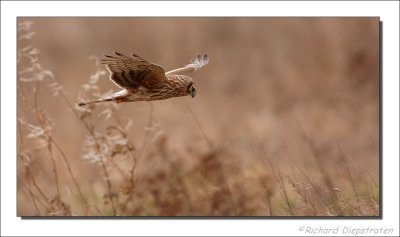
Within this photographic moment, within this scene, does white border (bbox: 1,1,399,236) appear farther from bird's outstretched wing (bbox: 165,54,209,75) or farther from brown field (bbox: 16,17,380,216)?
bird's outstretched wing (bbox: 165,54,209,75)

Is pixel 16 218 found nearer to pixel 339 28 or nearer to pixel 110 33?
pixel 110 33

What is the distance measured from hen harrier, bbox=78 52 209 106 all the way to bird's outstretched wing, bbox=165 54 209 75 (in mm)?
301

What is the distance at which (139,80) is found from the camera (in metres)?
7.71

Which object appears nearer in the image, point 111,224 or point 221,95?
point 111,224

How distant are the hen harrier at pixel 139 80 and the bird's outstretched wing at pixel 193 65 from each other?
11.8 inches

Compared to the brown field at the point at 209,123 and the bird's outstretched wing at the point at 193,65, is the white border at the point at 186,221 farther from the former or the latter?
the bird's outstretched wing at the point at 193,65

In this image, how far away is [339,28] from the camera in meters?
8.60

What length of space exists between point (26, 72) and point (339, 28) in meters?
1.73

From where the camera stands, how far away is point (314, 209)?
327 inches

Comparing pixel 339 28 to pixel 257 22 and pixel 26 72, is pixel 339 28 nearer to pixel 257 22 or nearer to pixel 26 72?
pixel 257 22

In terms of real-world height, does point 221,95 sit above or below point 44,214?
above

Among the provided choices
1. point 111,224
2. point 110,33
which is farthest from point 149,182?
point 110,33

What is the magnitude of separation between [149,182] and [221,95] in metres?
0.75

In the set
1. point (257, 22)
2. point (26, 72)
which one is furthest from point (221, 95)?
point (26, 72)
